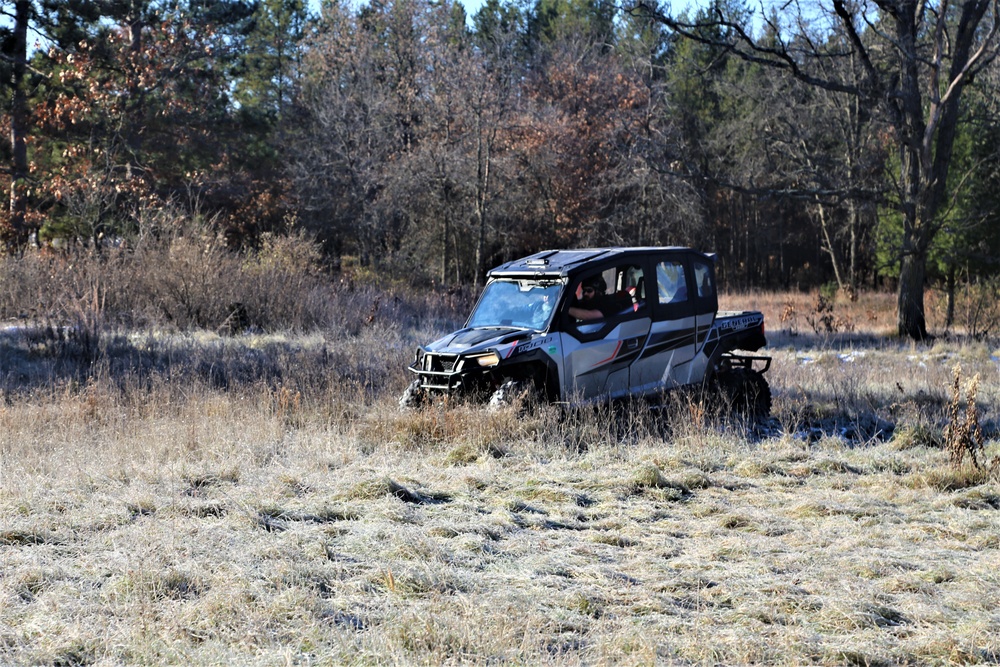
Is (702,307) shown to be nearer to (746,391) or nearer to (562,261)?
(746,391)

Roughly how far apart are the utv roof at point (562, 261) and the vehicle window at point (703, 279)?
0.34 m

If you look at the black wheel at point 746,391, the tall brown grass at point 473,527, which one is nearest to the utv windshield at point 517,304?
the tall brown grass at point 473,527

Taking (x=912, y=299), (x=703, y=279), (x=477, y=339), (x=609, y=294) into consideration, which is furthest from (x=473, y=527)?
(x=912, y=299)

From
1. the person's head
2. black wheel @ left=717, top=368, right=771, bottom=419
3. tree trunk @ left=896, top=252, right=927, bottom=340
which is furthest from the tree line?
the person's head

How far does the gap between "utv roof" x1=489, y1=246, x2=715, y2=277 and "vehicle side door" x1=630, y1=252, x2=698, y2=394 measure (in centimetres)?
20

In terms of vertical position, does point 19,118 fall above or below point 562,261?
above

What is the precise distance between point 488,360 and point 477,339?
41 centimetres

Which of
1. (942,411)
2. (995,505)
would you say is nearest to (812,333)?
(942,411)

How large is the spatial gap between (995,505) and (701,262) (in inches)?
187

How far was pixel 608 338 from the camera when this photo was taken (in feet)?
33.6

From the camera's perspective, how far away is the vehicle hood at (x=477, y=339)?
989cm

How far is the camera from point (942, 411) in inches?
449

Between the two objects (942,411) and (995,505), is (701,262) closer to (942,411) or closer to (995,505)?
(942,411)

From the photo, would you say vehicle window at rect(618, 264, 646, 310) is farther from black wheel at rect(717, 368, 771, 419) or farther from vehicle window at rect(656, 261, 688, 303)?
black wheel at rect(717, 368, 771, 419)
